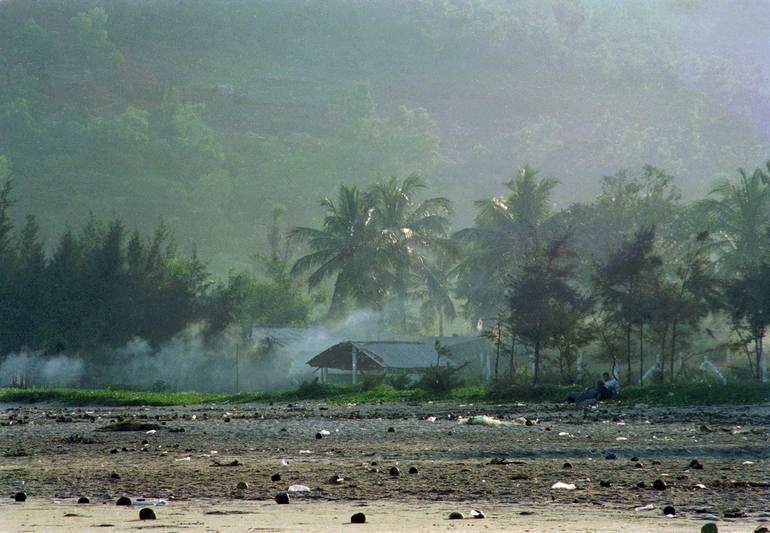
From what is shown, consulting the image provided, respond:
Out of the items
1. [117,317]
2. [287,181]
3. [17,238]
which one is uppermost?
[287,181]

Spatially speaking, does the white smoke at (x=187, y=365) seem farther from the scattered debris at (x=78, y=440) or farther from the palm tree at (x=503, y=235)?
the scattered debris at (x=78, y=440)

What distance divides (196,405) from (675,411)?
48.0 ft

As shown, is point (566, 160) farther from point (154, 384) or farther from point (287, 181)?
point (154, 384)

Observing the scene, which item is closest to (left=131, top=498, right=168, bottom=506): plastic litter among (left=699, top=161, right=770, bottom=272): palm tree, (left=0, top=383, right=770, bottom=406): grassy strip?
(left=0, top=383, right=770, bottom=406): grassy strip

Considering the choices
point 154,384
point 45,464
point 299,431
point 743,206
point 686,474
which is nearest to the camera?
point 686,474

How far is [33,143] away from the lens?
192875 mm

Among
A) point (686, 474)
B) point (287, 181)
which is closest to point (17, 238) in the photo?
point (686, 474)

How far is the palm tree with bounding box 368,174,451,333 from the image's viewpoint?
6469cm

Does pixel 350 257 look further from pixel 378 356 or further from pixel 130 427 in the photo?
pixel 130 427

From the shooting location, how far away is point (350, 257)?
6269 cm

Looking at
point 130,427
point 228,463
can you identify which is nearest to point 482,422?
point 130,427

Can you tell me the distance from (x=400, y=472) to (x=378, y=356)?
36688 mm

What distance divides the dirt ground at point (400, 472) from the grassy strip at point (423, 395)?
579cm

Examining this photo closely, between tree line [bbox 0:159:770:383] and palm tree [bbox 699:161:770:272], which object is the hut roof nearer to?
tree line [bbox 0:159:770:383]
